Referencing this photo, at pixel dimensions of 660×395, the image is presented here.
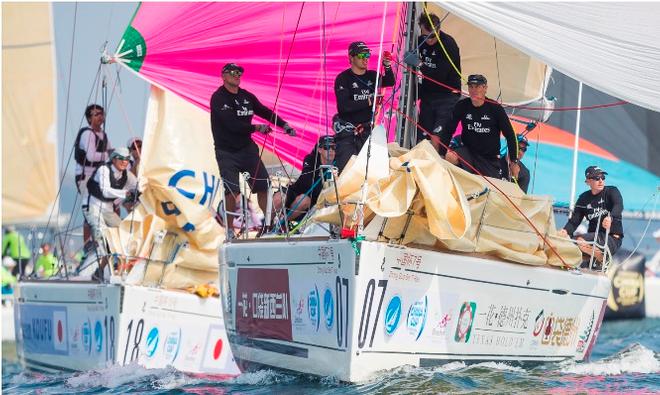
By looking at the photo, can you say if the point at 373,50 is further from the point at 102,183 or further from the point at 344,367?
the point at 344,367

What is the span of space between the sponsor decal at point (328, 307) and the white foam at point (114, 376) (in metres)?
2.46

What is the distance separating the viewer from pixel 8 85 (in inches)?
876

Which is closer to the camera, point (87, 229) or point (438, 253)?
point (438, 253)

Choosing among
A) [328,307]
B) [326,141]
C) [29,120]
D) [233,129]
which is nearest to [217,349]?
[233,129]

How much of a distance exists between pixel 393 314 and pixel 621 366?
2420mm

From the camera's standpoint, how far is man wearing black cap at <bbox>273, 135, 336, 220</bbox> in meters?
8.77

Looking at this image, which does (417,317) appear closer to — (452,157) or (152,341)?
(452,157)

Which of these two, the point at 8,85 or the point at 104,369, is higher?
the point at 8,85

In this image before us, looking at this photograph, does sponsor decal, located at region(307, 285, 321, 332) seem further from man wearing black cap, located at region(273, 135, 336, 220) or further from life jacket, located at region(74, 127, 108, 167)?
life jacket, located at region(74, 127, 108, 167)

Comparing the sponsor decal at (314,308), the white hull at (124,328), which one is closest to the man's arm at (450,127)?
the sponsor decal at (314,308)

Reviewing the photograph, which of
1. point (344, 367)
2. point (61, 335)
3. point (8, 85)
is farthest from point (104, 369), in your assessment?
point (8, 85)

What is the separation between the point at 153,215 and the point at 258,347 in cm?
348

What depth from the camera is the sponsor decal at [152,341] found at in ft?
35.6

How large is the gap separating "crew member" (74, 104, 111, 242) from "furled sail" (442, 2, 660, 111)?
Result: 17.5 feet
